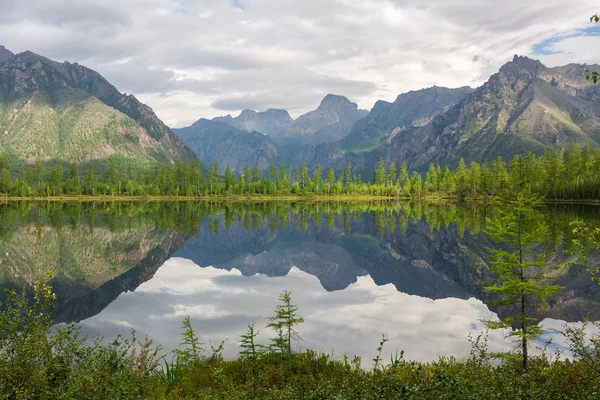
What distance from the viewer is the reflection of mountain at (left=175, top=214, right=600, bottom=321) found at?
3175 cm

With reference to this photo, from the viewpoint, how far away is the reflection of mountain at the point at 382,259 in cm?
3175

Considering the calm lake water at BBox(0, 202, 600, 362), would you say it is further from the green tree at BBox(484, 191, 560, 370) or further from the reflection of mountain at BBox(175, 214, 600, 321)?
the green tree at BBox(484, 191, 560, 370)

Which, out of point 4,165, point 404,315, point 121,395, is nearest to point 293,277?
point 404,315

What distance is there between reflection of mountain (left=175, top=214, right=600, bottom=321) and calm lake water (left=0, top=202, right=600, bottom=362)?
18cm

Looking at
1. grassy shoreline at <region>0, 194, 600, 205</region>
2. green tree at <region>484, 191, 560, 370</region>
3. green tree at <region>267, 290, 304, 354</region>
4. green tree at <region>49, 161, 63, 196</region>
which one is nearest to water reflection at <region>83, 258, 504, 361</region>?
green tree at <region>267, 290, 304, 354</region>

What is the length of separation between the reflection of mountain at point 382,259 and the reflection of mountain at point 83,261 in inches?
216

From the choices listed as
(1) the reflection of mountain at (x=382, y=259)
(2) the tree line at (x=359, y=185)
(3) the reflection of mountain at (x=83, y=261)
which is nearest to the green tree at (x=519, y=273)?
(1) the reflection of mountain at (x=382, y=259)

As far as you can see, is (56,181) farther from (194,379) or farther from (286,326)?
(194,379)

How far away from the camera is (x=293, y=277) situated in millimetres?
38062

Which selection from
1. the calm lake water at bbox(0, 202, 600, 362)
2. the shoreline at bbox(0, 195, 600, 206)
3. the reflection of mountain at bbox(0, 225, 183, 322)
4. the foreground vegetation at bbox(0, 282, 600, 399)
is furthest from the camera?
the shoreline at bbox(0, 195, 600, 206)

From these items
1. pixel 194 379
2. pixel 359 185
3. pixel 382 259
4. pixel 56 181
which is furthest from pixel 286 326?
pixel 56 181

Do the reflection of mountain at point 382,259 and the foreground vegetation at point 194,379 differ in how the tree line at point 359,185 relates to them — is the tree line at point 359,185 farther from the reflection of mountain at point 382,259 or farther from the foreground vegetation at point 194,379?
the foreground vegetation at point 194,379

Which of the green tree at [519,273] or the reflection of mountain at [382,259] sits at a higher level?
the green tree at [519,273]

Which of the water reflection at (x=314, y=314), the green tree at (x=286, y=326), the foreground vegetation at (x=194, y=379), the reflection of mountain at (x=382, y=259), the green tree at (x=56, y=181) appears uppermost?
the green tree at (x=56, y=181)
